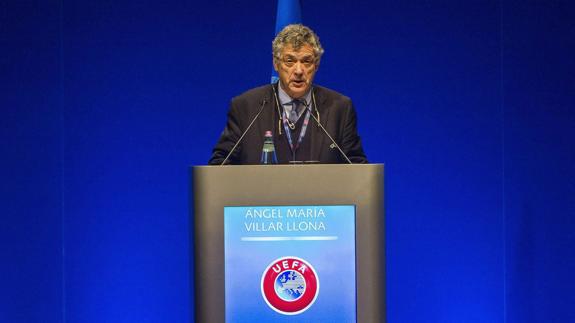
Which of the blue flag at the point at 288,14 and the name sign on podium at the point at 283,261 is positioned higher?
the blue flag at the point at 288,14

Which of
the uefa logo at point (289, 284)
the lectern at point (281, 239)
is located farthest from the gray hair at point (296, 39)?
the uefa logo at point (289, 284)

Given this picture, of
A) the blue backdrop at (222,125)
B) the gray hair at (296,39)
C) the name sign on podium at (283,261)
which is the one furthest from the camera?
the blue backdrop at (222,125)

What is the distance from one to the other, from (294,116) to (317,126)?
80mm

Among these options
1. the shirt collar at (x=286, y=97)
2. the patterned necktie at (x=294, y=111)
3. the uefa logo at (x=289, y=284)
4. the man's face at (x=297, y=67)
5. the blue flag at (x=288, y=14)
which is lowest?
the uefa logo at (x=289, y=284)

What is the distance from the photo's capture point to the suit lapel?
81.5 inches

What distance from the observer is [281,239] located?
148cm

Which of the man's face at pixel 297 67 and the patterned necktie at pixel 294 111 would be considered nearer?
the man's face at pixel 297 67

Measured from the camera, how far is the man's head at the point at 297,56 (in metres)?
2.02

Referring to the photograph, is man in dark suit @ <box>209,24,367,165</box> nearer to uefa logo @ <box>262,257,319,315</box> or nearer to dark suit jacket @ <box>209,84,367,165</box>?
dark suit jacket @ <box>209,84,367,165</box>

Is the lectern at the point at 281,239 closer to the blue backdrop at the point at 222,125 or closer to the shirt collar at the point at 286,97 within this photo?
the shirt collar at the point at 286,97

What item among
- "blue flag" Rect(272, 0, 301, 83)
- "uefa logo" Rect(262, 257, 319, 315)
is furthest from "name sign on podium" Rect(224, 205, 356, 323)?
"blue flag" Rect(272, 0, 301, 83)

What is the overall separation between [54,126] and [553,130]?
2.22 meters

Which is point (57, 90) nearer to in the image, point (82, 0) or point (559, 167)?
point (82, 0)

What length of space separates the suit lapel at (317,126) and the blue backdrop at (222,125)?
105cm
